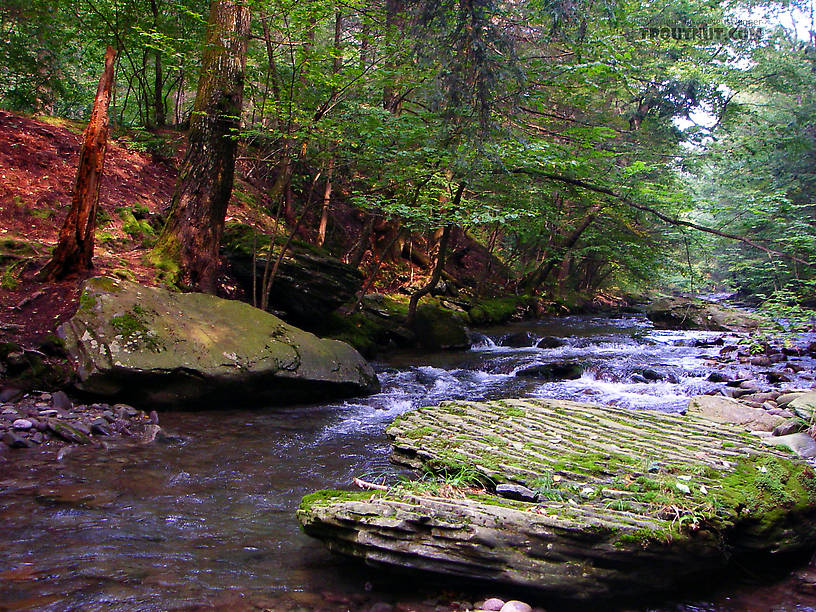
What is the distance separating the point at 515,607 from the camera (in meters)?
2.66

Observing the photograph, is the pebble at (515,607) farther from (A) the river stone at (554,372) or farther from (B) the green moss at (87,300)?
(A) the river stone at (554,372)

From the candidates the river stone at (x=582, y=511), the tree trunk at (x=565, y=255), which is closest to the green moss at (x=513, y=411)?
the river stone at (x=582, y=511)

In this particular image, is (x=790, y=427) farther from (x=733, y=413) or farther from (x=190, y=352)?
(x=190, y=352)

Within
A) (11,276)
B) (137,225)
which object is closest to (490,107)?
(11,276)

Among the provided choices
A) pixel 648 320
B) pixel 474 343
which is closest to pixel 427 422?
pixel 474 343

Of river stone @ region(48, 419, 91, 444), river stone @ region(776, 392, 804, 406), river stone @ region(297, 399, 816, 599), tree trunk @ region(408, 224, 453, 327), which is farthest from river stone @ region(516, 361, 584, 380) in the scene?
river stone @ region(48, 419, 91, 444)

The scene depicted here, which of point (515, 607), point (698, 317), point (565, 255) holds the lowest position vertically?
point (515, 607)

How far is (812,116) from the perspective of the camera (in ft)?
65.3

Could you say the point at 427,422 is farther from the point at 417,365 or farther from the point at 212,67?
the point at 212,67

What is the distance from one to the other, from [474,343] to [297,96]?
25.3 feet

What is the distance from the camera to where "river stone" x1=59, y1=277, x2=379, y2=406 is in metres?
6.09

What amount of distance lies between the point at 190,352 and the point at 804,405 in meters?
7.61

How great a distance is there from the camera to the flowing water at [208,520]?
282 cm

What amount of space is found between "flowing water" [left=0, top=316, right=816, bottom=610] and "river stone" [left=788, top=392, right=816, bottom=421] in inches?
52.5
